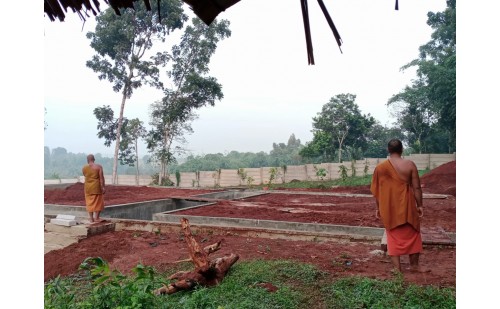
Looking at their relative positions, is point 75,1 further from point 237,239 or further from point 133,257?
point 237,239

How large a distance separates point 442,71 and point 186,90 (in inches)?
533

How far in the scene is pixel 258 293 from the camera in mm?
3516

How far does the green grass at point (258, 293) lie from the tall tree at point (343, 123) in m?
23.3

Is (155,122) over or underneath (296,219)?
over

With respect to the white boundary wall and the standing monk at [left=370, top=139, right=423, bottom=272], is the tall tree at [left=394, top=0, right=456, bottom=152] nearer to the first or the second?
the white boundary wall

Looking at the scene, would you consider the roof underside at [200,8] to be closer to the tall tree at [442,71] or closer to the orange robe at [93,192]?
the orange robe at [93,192]

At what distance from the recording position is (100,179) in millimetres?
7383

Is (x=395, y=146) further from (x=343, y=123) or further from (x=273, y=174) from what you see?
(x=343, y=123)

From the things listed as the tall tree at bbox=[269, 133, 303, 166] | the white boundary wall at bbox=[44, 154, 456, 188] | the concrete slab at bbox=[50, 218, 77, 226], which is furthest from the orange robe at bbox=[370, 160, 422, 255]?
the tall tree at bbox=[269, 133, 303, 166]

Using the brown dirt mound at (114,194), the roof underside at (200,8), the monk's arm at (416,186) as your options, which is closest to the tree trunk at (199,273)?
the monk's arm at (416,186)

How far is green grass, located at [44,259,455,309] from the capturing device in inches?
112

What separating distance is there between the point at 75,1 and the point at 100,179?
5.97 meters

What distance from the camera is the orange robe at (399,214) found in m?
3.98

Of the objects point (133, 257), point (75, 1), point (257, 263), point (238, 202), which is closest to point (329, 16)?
point (75, 1)
